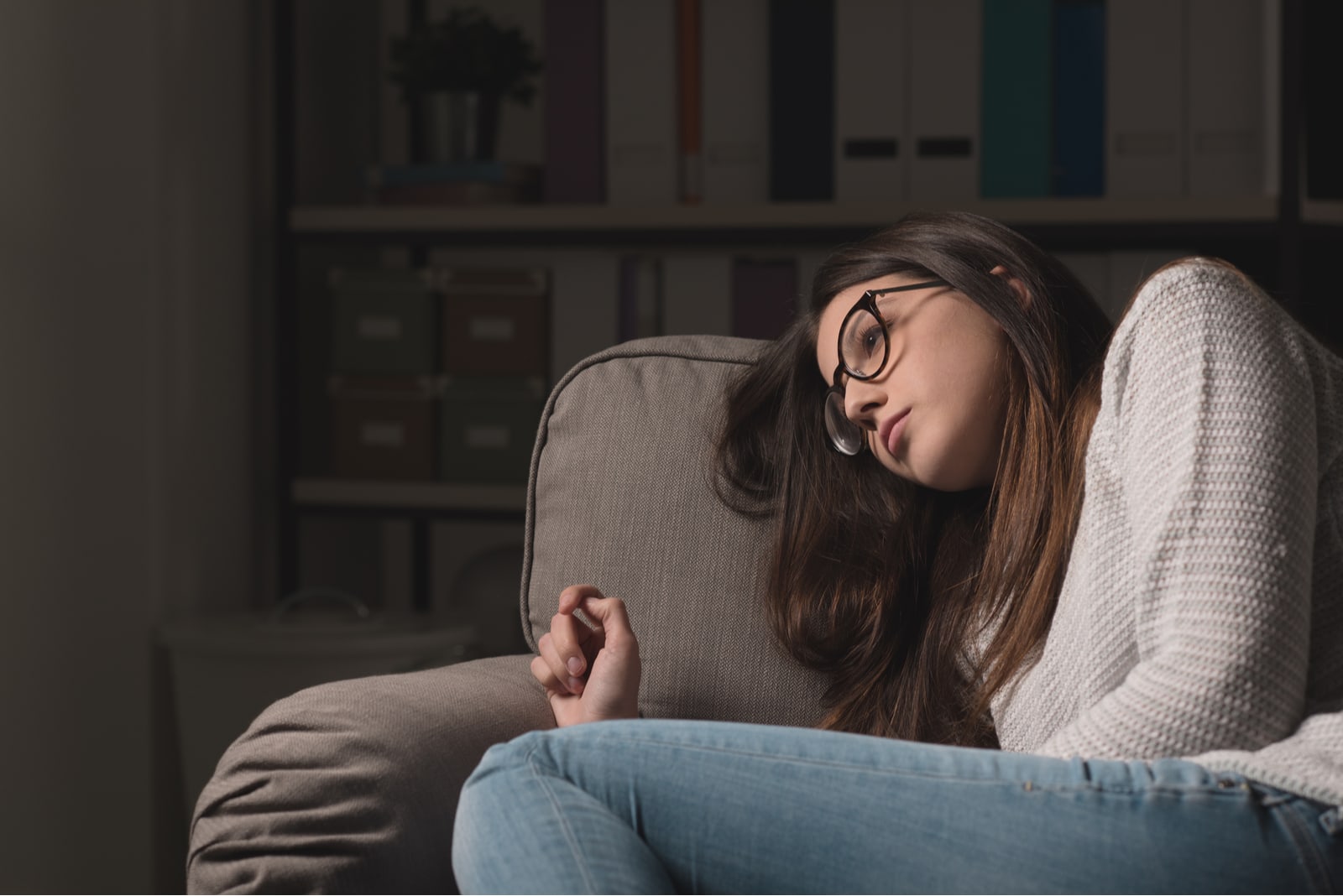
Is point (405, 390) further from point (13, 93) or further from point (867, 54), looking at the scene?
point (867, 54)

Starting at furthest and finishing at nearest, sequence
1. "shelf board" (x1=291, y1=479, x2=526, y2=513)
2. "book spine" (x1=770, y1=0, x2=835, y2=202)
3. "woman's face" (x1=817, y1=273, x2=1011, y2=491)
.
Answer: "shelf board" (x1=291, y1=479, x2=526, y2=513), "book spine" (x1=770, y1=0, x2=835, y2=202), "woman's face" (x1=817, y1=273, x2=1011, y2=491)

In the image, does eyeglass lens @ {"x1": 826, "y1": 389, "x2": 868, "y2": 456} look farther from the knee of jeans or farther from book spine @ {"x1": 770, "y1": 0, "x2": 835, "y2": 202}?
Result: book spine @ {"x1": 770, "y1": 0, "x2": 835, "y2": 202}

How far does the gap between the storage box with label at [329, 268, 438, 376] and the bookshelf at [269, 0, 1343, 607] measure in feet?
0.20

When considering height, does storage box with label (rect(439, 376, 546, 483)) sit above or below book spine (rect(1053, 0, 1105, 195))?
below

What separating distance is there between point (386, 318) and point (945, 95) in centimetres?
96

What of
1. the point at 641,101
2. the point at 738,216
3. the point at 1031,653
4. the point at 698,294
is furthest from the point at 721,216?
the point at 1031,653

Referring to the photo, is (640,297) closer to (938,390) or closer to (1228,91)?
(1228,91)

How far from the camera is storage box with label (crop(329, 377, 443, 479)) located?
2186 millimetres

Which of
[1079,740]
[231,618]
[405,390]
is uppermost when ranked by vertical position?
[405,390]

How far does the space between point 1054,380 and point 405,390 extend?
138 cm

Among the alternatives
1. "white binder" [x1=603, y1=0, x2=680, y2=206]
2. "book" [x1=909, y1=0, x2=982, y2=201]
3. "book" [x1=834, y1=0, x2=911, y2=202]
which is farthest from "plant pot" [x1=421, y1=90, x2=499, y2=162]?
"book" [x1=909, y1=0, x2=982, y2=201]

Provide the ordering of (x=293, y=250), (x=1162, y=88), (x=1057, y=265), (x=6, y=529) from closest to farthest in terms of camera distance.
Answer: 1. (x=1057, y=265)
2. (x=6, y=529)
3. (x=1162, y=88)
4. (x=293, y=250)

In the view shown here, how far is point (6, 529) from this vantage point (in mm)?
1639

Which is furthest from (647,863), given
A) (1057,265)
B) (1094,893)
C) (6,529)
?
(6,529)
